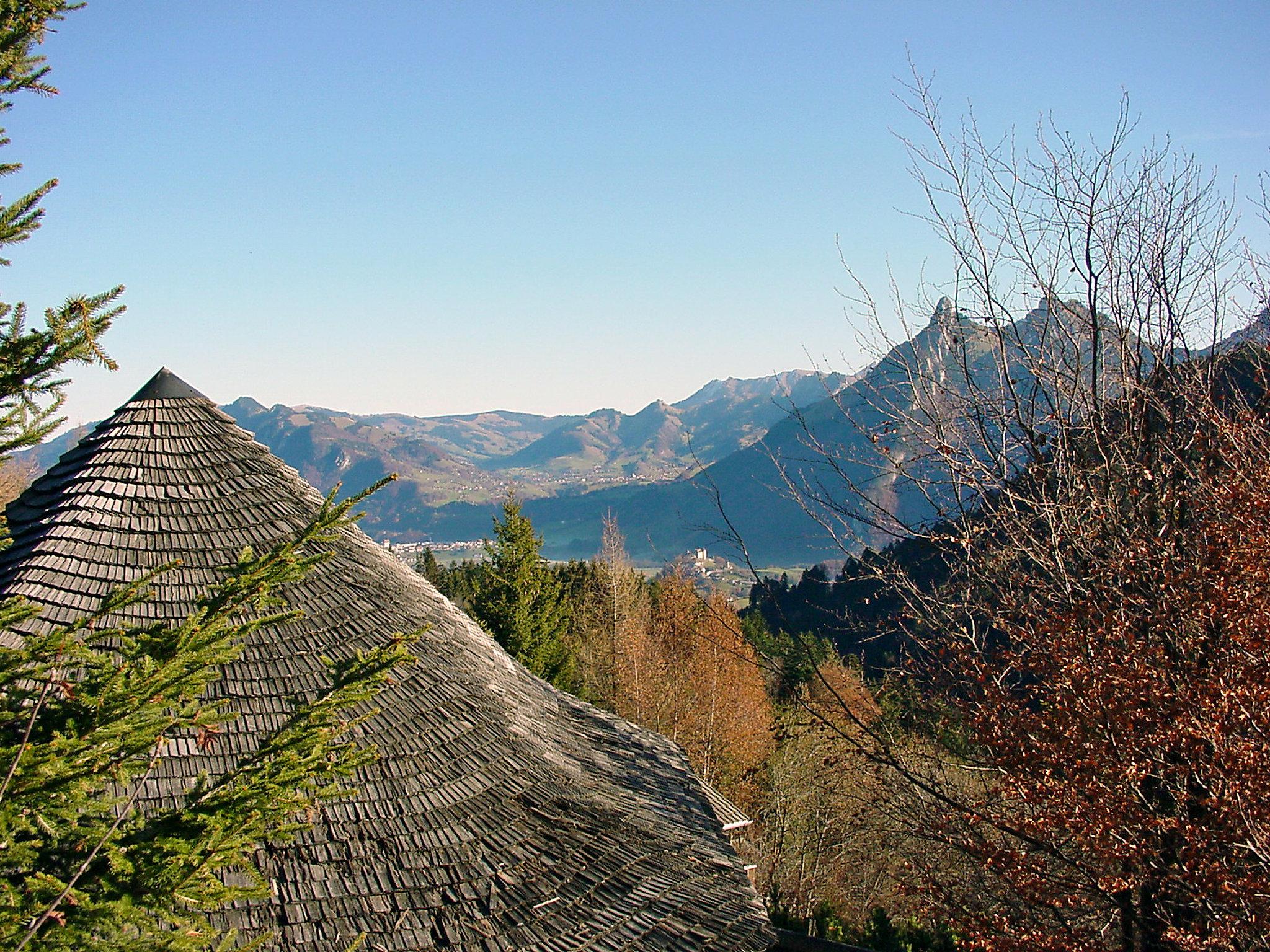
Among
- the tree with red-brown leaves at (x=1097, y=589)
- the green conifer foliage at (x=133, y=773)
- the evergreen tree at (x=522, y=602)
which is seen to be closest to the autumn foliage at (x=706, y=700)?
the evergreen tree at (x=522, y=602)

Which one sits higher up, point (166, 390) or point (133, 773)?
point (166, 390)

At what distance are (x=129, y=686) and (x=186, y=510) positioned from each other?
3.39 m

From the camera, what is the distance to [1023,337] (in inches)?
296

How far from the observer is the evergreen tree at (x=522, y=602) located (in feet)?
83.1

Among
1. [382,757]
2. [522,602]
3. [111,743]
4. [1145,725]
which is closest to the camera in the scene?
[111,743]

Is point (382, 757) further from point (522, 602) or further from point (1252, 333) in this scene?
point (522, 602)

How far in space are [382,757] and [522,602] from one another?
65.5 ft

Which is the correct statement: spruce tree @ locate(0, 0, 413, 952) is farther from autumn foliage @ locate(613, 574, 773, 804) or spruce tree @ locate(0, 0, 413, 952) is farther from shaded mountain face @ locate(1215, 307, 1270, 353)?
autumn foliage @ locate(613, 574, 773, 804)

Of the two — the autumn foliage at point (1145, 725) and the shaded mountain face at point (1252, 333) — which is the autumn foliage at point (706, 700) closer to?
the autumn foliage at point (1145, 725)

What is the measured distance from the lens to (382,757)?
574 cm

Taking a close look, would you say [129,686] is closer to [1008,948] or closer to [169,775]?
[169,775]

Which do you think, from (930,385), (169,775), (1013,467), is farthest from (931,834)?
(169,775)

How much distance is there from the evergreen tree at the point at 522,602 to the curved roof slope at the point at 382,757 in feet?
59.5

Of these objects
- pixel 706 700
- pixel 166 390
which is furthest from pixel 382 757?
pixel 706 700
